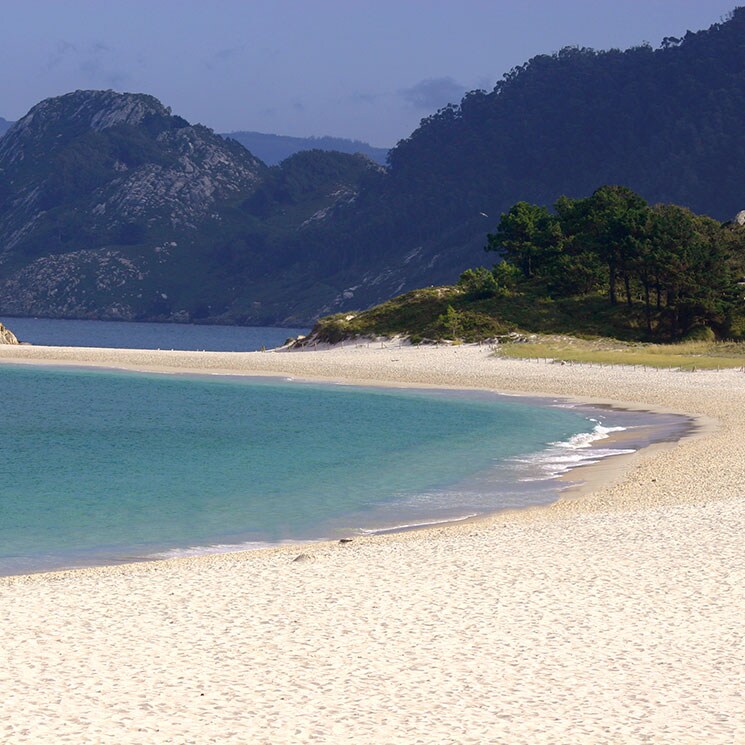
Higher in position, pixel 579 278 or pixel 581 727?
pixel 579 278

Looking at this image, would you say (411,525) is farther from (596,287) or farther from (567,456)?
(596,287)

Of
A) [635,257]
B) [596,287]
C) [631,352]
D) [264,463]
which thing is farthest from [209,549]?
[596,287]

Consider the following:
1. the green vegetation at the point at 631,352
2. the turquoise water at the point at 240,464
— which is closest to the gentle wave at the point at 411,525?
the turquoise water at the point at 240,464

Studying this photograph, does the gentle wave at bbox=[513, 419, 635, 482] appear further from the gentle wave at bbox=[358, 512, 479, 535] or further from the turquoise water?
the gentle wave at bbox=[358, 512, 479, 535]

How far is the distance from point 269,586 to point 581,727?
21.6 feet

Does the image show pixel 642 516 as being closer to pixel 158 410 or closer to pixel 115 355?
pixel 158 410

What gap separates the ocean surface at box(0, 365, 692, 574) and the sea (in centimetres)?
7

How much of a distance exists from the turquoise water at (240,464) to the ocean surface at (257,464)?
0.22ft

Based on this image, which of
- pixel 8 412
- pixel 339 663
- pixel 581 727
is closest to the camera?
pixel 581 727

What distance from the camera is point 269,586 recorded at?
15.0 m

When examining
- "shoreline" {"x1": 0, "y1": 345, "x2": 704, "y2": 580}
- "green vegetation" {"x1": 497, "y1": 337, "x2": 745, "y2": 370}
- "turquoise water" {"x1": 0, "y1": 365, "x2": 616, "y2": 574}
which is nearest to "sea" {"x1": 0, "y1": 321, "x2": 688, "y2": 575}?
"turquoise water" {"x1": 0, "y1": 365, "x2": 616, "y2": 574}

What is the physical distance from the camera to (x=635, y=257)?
79.2 m

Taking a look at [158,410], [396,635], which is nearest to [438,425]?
[158,410]

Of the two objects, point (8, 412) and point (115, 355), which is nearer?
point (8, 412)
